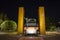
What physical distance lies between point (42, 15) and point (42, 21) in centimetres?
80

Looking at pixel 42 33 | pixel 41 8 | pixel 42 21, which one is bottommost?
pixel 42 33

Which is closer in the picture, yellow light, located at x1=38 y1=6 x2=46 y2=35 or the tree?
yellow light, located at x1=38 y1=6 x2=46 y2=35

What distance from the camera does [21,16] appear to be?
25297 millimetres

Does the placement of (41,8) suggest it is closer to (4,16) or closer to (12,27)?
(12,27)

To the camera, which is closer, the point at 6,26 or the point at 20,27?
the point at 20,27

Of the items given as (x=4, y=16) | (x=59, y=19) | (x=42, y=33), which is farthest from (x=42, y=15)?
(x=59, y=19)

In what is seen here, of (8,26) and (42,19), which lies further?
(8,26)

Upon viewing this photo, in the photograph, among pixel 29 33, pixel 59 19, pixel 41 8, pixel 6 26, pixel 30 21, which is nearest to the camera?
pixel 29 33

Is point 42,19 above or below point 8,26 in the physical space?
above

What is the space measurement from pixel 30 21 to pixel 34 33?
2236 mm

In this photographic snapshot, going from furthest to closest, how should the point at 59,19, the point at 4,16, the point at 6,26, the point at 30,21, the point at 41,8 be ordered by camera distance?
the point at 59,19 < the point at 4,16 < the point at 6,26 < the point at 41,8 < the point at 30,21

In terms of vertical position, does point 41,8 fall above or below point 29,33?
above

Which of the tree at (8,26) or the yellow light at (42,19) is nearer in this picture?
the yellow light at (42,19)

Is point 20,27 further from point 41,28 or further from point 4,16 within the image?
point 4,16
